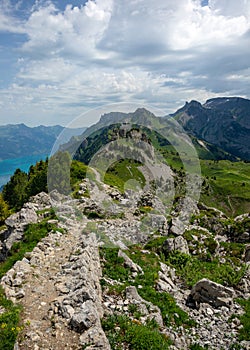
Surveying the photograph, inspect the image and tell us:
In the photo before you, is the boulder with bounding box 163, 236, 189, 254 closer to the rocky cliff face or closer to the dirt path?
the rocky cliff face

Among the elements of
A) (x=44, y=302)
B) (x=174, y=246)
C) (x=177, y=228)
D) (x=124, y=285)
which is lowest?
(x=177, y=228)

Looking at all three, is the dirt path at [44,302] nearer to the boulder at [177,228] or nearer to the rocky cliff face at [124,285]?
the rocky cliff face at [124,285]

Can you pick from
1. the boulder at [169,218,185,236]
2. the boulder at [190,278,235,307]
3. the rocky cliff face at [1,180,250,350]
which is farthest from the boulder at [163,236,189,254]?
the boulder at [190,278,235,307]

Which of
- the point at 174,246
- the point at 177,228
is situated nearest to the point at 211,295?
the point at 174,246

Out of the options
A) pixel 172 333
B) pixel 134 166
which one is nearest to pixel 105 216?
pixel 172 333

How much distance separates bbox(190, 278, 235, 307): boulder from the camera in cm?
1897

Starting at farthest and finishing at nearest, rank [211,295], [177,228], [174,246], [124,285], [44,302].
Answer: [177,228] → [174,246] → [211,295] → [124,285] → [44,302]

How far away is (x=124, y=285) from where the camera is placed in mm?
18156

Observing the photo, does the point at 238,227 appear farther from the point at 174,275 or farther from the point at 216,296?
the point at 216,296

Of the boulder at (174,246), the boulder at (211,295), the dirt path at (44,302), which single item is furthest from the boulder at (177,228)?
the dirt path at (44,302)

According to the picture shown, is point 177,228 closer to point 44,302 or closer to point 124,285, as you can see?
point 124,285

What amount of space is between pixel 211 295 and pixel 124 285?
6118 mm

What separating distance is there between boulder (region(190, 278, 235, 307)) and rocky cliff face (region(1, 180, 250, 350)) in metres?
0.06

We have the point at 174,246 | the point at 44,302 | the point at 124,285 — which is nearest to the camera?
the point at 44,302
